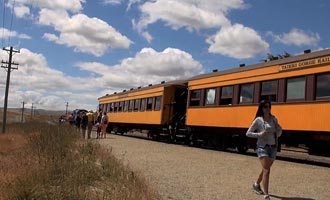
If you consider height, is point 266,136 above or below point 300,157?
above

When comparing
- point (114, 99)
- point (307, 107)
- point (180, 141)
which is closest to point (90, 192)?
point (307, 107)

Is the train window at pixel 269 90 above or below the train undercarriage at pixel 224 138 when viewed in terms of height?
above

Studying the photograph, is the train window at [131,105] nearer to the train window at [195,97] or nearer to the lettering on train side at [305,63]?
the train window at [195,97]

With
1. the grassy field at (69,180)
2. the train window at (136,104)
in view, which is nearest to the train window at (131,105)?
the train window at (136,104)

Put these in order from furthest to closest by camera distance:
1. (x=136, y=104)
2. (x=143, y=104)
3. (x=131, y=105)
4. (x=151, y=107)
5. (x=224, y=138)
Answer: (x=131, y=105) → (x=136, y=104) → (x=143, y=104) → (x=151, y=107) → (x=224, y=138)

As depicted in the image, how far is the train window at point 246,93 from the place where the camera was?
18.4m

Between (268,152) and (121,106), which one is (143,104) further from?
(268,152)

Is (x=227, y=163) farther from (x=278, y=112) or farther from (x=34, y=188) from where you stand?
(x=34, y=188)

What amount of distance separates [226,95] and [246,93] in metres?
1.58

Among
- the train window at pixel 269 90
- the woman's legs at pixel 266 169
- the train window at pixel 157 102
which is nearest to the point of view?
the woman's legs at pixel 266 169

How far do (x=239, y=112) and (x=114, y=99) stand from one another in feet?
74.9

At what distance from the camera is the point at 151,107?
2955 centimetres

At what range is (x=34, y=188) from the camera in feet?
25.8

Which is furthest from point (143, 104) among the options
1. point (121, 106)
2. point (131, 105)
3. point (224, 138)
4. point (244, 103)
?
point (244, 103)
